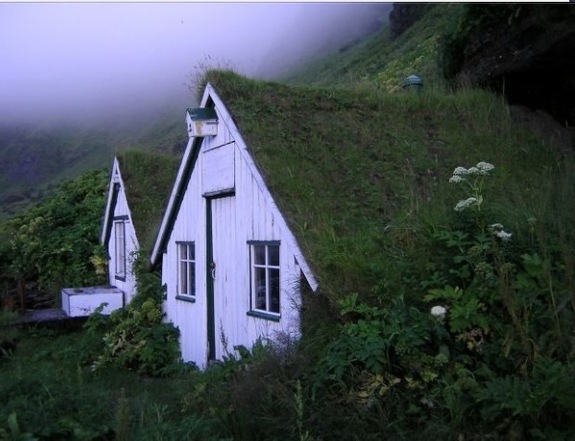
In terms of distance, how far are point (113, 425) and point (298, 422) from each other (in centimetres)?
176

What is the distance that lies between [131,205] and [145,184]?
0.88 meters

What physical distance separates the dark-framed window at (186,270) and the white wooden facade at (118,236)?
4177 mm

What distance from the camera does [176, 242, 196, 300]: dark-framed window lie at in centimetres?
1191

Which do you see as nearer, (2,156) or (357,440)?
(357,440)

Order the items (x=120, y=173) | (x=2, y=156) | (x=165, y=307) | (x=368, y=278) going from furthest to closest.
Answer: (x=2, y=156)
(x=120, y=173)
(x=165, y=307)
(x=368, y=278)

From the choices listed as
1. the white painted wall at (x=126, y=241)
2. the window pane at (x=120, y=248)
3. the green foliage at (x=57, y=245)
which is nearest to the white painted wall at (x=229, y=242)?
the white painted wall at (x=126, y=241)

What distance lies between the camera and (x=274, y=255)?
350 inches

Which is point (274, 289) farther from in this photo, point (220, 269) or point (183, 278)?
point (183, 278)

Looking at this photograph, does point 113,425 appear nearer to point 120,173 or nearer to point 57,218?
point 120,173

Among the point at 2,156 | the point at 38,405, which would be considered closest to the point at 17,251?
the point at 38,405

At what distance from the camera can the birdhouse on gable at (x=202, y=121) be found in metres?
10.3

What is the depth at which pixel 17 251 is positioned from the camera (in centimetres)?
2131

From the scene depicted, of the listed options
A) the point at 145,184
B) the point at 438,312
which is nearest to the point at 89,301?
the point at 145,184

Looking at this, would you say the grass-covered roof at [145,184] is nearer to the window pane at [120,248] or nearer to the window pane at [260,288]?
the window pane at [120,248]
